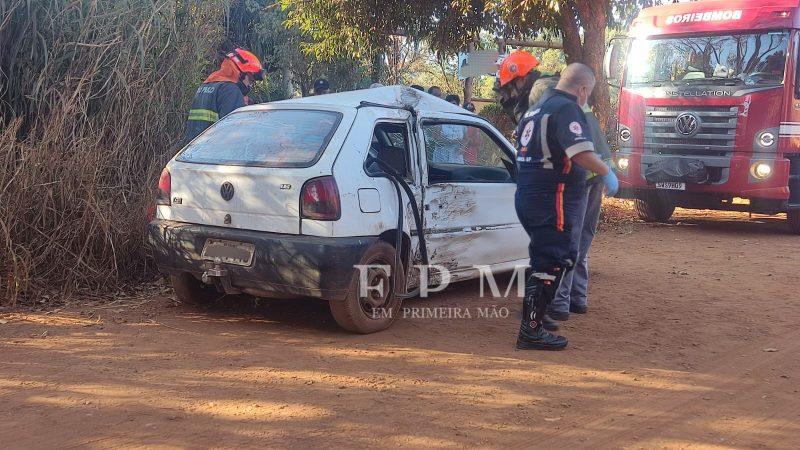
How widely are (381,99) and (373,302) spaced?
56.7 inches

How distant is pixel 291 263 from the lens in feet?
15.6

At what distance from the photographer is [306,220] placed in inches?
189

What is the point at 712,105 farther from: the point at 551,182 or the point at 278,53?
the point at 278,53

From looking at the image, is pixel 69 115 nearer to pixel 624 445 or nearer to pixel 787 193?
pixel 624 445

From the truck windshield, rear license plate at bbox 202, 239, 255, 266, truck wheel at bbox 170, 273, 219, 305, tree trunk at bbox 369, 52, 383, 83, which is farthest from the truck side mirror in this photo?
tree trunk at bbox 369, 52, 383, 83

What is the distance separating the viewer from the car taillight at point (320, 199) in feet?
15.7

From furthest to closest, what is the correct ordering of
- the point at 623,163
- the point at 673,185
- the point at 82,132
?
the point at 623,163 → the point at 673,185 → the point at 82,132

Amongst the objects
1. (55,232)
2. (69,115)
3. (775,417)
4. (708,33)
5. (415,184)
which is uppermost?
(708,33)

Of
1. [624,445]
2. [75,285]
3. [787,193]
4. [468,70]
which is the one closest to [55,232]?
[75,285]

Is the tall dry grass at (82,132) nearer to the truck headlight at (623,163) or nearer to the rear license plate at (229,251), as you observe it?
the rear license plate at (229,251)

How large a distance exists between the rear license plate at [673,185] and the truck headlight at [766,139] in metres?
1.07

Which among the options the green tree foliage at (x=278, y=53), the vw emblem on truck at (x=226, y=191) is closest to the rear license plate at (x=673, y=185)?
the vw emblem on truck at (x=226, y=191)

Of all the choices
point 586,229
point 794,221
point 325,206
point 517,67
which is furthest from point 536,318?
point 794,221

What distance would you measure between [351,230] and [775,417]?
99.1 inches
